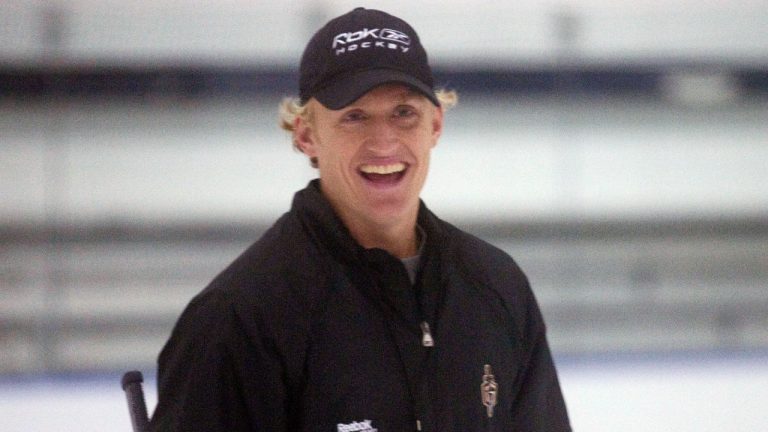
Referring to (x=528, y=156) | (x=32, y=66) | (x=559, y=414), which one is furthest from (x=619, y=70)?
(x=559, y=414)

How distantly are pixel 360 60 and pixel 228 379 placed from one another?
417 millimetres

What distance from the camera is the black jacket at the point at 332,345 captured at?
1.27m

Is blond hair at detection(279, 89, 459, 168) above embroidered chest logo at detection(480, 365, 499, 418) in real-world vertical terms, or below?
above

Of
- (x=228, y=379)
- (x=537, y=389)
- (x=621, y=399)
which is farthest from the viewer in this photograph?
(x=621, y=399)

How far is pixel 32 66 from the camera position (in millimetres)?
4535

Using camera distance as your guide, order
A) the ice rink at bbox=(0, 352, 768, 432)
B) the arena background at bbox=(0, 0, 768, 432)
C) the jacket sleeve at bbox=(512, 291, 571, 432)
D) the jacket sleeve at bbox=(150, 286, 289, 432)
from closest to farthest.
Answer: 1. the jacket sleeve at bbox=(150, 286, 289, 432)
2. the jacket sleeve at bbox=(512, 291, 571, 432)
3. the ice rink at bbox=(0, 352, 768, 432)
4. the arena background at bbox=(0, 0, 768, 432)

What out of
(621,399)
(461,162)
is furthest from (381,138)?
(461,162)

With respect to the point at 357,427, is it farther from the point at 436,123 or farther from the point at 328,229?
the point at 436,123

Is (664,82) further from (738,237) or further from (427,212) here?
(427,212)

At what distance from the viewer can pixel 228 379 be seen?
1.26m

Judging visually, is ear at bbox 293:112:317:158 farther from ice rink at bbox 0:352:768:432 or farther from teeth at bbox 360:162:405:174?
ice rink at bbox 0:352:768:432

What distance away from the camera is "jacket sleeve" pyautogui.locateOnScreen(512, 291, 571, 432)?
148cm

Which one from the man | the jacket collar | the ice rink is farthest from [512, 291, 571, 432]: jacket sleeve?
the ice rink

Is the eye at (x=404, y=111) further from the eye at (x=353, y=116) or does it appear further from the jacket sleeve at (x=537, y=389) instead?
the jacket sleeve at (x=537, y=389)
